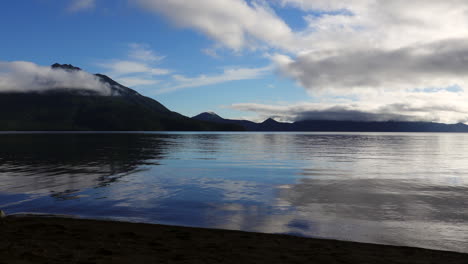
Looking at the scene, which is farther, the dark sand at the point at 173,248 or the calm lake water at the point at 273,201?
the calm lake water at the point at 273,201

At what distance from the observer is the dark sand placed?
34.8ft

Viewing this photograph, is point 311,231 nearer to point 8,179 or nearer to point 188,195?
point 188,195

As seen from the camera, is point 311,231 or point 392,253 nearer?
point 392,253

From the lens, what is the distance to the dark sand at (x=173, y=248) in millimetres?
10609

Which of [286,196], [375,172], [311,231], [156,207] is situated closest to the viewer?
[311,231]

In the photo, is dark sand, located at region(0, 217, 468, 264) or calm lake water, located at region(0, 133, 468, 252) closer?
dark sand, located at region(0, 217, 468, 264)

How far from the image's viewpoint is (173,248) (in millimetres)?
11969

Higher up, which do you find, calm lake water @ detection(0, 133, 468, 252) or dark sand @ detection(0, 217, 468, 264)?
dark sand @ detection(0, 217, 468, 264)

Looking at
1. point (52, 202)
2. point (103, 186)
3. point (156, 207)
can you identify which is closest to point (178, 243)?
point (156, 207)

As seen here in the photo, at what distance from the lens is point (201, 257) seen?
1094 cm

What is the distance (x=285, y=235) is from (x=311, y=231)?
1.77 metres

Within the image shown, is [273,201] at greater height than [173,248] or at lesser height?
lesser

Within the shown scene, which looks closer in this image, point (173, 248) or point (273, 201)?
point (173, 248)

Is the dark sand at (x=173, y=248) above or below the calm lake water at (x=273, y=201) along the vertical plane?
above
